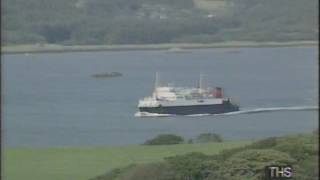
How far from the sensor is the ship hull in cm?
1277

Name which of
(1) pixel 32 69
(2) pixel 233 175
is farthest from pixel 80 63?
(2) pixel 233 175

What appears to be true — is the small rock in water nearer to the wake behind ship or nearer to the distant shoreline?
the distant shoreline

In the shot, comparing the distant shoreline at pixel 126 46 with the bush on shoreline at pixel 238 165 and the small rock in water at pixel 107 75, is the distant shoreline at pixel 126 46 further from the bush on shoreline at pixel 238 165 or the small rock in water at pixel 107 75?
the bush on shoreline at pixel 238 165

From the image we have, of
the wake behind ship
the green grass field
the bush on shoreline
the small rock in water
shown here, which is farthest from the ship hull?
the bush on shoreline

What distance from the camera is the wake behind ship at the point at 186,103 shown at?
12805 mm

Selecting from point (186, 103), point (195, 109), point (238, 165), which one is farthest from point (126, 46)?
point (238, 165)

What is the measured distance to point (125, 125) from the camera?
38.1 ft

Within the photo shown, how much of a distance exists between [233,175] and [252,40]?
15406 mm

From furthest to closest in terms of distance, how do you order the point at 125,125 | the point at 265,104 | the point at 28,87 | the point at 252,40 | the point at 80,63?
the point at 80,63, the point at 252,40, the point at 28,87, the point at 265,104, the point at 125,125

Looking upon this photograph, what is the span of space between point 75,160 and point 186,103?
669cm

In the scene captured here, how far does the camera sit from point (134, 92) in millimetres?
15305

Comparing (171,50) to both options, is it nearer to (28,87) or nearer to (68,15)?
(68,15)

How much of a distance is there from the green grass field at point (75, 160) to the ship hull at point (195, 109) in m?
5.54

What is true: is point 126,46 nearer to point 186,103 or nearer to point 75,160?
point 186,103
